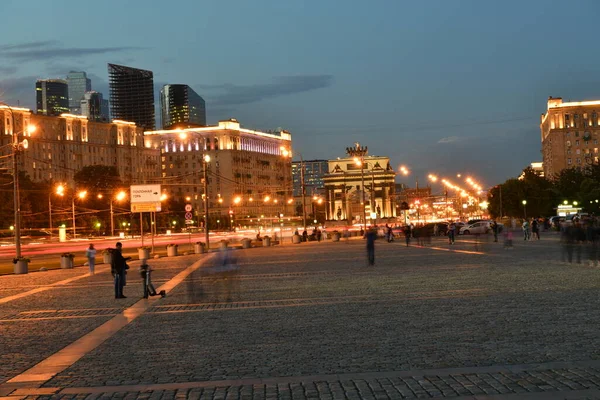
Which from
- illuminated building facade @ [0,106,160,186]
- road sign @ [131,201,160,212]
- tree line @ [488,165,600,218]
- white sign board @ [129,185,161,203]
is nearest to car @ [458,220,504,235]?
tree line @ [488,165,600,218]

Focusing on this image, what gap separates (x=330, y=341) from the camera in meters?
13.6

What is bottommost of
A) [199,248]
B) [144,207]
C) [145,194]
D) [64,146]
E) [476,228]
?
[199,248]

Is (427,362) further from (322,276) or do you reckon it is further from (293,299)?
(322,276)

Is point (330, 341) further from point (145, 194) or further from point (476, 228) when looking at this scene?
point (476, 228)

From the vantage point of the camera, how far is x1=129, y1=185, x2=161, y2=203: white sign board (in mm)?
61312

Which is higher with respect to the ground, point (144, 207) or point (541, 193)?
point (541, 193)

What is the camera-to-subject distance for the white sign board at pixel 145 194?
61312 mm

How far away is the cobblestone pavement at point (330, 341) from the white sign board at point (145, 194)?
35.6m

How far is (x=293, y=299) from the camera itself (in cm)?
2138

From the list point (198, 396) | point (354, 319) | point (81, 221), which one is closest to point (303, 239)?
point (81, 221)

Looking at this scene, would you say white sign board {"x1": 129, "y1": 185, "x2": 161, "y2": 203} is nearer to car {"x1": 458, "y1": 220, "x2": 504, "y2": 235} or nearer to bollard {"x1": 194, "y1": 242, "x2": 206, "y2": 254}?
bollard {"x1": 194, "y1": 242, "x2": 206, "y2": 254}

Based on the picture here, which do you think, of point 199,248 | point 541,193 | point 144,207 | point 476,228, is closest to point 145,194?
point 144,207

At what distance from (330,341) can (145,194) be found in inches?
1948

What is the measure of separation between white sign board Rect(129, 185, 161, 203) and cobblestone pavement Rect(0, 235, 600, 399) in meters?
35.6
